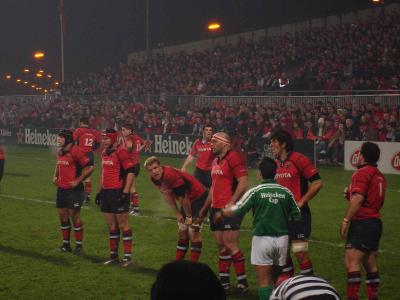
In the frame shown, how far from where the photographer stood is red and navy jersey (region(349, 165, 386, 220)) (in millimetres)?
7273

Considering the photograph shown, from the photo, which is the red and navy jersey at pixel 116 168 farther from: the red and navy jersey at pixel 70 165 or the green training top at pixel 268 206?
the green training top at pixel 268 206

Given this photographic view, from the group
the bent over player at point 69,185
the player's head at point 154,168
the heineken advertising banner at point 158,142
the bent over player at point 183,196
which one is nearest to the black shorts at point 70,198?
the bent over player at point 69,185

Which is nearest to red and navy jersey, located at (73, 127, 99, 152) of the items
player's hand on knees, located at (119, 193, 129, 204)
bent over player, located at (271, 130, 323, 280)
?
player's hand on knees, located at (119, 193, 129, 204)

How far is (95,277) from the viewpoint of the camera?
9.43m

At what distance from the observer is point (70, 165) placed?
11195 mm

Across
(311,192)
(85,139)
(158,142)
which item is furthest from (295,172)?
(158,142)

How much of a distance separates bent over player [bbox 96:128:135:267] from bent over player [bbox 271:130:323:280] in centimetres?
294

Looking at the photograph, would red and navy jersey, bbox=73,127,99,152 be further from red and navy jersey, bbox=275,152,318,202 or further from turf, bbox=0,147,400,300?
red and navy jersey, bbox=275,152,318,202

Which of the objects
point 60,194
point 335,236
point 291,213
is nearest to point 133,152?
point 60,194

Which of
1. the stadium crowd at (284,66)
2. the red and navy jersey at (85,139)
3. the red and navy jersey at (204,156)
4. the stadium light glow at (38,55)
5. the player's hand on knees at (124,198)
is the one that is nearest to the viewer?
the player's hand on knees at (124,198)

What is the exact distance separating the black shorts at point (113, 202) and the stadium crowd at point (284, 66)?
1869cm

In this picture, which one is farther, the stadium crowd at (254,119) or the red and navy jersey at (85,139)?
the stadium crowd at (254,119)

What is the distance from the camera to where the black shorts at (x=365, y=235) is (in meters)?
7.28

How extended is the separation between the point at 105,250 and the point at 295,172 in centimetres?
444
